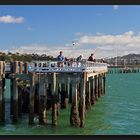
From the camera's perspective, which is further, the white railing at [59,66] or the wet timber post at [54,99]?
the white railing at [59,66]

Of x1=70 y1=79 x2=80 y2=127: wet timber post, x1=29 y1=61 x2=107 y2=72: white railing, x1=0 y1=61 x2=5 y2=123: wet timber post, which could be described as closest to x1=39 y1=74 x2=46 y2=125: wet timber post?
x1=29 y1=61 x2=107 y2=72: white railing

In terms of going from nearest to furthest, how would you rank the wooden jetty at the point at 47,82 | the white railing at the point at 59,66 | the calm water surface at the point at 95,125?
the calm water surface at the point at 95,125
the wooden jetty at the point at 47,82
the white railing at the point at 59,66

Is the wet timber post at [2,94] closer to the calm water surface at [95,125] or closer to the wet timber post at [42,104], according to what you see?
the calm water surface at [95,125]

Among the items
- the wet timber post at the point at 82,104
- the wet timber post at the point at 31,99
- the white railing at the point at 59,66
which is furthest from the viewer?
the white railing at the point at 59,66

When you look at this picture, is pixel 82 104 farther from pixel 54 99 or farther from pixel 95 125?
pixel 95 125

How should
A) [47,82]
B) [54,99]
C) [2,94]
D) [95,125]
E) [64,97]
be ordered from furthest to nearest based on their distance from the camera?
[64,97], [95,125], [2,94], [47,82], [54,99]

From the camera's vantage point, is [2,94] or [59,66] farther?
[59,66]

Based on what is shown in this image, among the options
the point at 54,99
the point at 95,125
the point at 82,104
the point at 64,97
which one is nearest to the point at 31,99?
the point at 54,99

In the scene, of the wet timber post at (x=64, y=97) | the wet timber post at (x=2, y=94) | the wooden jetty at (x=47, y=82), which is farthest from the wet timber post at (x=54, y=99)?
the wet timber post at (x=64, y=97)

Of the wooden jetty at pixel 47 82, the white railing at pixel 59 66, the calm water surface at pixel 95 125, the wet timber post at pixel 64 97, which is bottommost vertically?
the calm water surface at pixel 95 125

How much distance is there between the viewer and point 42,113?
956 inches

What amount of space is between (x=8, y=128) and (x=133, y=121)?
812 centimetres

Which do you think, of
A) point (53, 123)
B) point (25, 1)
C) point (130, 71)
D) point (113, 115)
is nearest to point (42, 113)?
point (53, 123)

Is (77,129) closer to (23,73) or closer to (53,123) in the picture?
(53,123)
